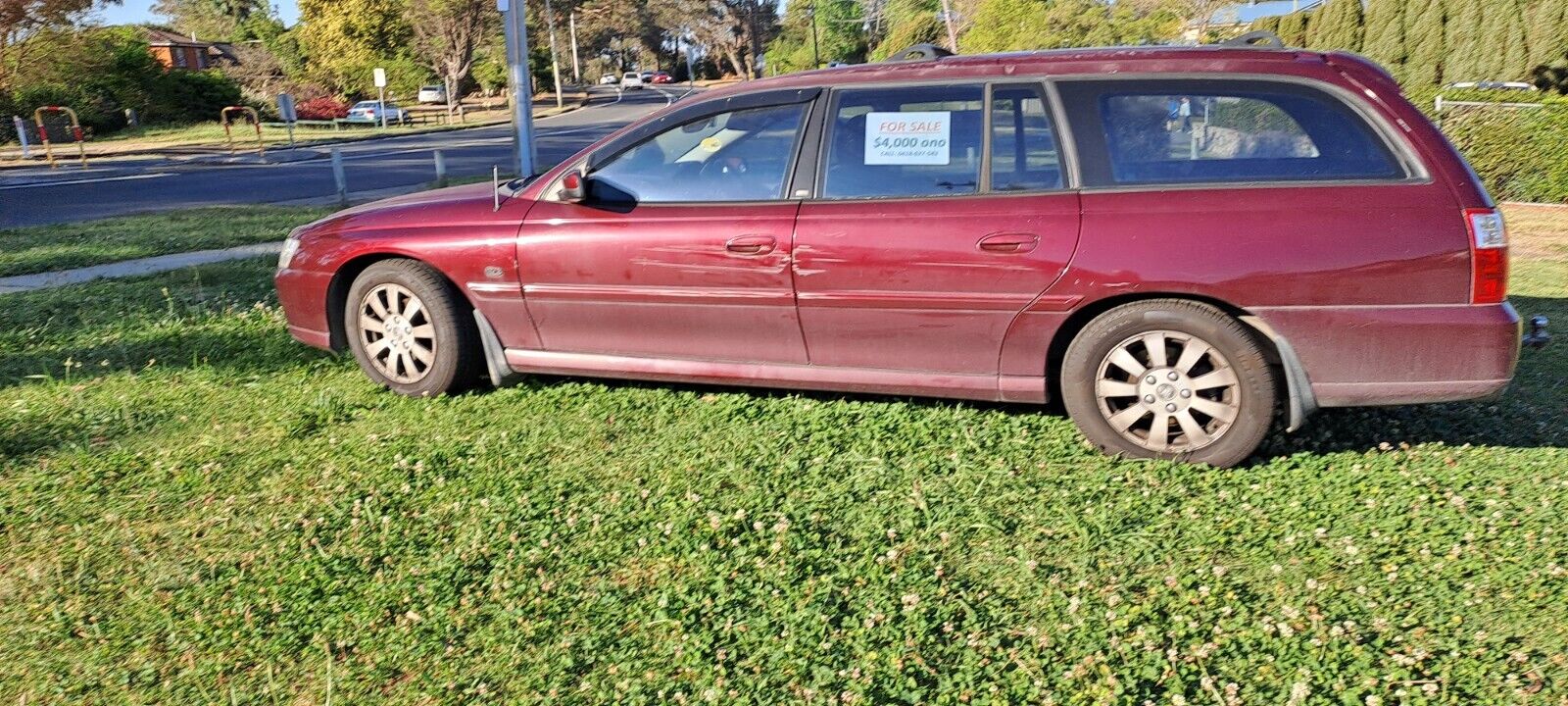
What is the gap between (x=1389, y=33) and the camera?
19578mm

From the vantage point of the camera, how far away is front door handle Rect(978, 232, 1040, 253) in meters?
4.35

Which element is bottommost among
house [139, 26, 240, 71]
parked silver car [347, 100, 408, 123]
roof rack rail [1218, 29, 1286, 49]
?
parked silver car [347, 100, 408, 123]

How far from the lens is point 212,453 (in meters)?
4.74

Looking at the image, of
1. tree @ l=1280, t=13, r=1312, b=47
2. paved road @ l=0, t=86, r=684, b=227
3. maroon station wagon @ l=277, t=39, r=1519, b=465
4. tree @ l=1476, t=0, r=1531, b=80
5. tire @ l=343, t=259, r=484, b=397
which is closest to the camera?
maroon station wagon @ l=277, t=39, r=1519, b=465

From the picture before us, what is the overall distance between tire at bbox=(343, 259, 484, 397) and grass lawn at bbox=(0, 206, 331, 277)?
5.66 metres

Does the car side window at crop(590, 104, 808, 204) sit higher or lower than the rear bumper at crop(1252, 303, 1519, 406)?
higher

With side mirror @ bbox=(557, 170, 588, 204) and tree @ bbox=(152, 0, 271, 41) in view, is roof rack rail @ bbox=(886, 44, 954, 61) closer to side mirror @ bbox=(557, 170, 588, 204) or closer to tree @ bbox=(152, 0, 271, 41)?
side mirror @ bbox=(557, 170, 588, 204)

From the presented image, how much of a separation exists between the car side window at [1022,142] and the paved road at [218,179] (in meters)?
10.8

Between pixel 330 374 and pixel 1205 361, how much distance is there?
4283 mm

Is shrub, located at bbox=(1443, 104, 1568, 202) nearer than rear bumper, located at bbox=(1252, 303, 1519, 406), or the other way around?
rear bumper, located at bbox=(1252, 303, 1519, 406)

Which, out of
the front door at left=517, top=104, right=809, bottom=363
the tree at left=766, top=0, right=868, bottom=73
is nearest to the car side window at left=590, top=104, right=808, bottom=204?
the front door at left=517, top=104, right=809, bottom=363

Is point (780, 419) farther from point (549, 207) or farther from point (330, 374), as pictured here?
point (330, 374)

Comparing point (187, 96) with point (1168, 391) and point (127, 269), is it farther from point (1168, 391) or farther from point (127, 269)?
point (1168, 391)

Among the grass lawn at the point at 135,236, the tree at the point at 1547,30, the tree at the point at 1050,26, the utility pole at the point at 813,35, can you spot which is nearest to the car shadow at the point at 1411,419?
the grass lawn at the point at 135,236
